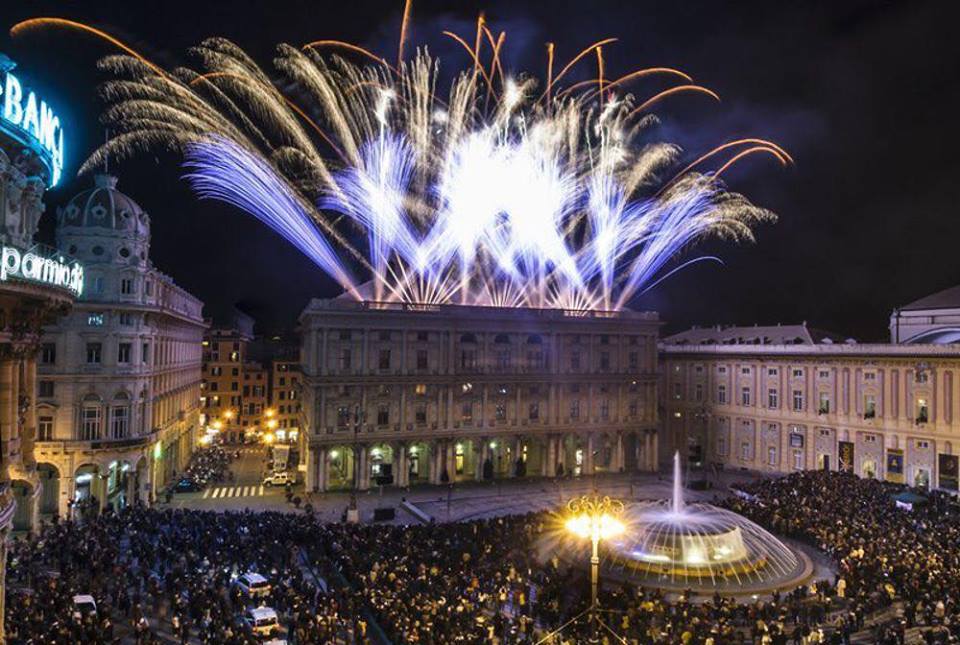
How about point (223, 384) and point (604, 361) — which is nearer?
point (604, 361)

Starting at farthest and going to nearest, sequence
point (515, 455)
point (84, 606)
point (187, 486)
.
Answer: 1. point (515, 455)
2. point (187, 486)
3. point (84, 606)

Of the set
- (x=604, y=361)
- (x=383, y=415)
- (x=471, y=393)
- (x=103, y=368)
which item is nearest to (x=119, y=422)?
(x=103, y=368)

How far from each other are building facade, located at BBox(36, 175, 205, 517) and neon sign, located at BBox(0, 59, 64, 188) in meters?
24.1

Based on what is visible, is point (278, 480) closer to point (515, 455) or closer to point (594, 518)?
point (515, 455)

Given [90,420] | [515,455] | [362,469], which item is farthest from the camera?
[515,455]

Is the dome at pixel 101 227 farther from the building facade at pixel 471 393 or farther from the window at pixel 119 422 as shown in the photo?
the building facade at pixel 471 393

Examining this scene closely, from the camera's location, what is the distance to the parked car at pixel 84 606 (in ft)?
75.6

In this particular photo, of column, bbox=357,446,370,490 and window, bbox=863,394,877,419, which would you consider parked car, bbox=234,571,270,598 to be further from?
window, bbox=863,394,877,419

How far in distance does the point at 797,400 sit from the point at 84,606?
5843 cm

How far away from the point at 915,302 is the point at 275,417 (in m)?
73.5

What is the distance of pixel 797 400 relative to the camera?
6319 cm

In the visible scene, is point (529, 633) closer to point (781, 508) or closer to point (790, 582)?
point (790, 582)

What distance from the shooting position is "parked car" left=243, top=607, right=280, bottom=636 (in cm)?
2369

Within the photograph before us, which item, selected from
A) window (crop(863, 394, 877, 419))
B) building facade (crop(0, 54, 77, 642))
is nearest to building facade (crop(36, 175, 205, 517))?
building facade (crop(0, 54, 77, 642))
